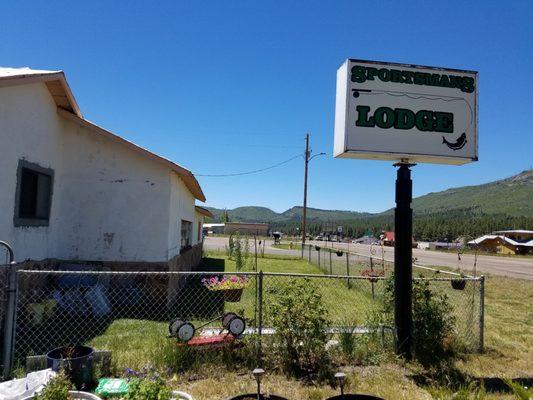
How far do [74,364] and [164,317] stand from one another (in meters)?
4.51

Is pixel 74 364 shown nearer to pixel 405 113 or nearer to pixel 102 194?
pixel 405 113

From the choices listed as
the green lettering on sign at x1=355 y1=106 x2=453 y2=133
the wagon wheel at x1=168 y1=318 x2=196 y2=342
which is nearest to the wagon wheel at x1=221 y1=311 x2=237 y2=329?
the wagon wheel at x1=168 y1=318 x2=196 y2=342

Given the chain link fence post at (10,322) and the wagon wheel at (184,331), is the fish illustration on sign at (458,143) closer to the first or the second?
the wagon wheel at (184,331)

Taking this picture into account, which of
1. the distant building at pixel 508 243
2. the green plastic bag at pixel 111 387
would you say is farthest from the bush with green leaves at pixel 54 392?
the distant building at pixel 508 243

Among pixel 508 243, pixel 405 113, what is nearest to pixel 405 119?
pixel 405 113

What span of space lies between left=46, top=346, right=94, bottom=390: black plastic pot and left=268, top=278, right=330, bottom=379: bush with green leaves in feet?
7.64

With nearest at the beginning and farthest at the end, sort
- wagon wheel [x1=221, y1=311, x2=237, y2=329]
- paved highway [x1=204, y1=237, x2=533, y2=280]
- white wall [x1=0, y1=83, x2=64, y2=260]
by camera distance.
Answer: wagon wheel [x1=221, y1=311, x2=237, y2=329] → white wall [x1=0, y1=83, x2=64, y2=260] → paved highway [x1=204, y1=237, x2=533, y2=280]

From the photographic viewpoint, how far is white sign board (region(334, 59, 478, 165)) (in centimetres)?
648

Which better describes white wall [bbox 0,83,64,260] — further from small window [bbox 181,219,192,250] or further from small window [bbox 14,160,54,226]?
Result: small window [bbox 181,219,192,250]

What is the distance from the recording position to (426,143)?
6.62 m

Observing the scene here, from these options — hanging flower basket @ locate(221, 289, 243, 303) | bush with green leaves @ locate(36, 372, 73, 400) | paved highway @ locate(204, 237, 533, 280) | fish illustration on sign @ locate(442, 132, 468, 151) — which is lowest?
paved highway @ locate(204, 237, 533, 280)

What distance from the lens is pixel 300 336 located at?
5793 mm

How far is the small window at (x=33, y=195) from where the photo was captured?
Result: 793 centimetres

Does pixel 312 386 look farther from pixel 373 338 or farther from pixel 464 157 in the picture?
pixel 464 157
